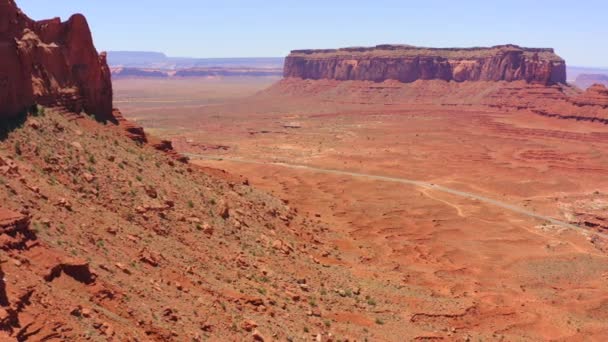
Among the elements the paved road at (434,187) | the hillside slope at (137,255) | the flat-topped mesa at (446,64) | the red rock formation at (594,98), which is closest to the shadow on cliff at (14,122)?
the hillside slope at (137,255)

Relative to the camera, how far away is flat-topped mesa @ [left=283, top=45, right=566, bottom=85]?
155500 mm

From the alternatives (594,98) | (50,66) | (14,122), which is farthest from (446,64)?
(14,122)

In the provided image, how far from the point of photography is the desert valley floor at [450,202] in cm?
2906

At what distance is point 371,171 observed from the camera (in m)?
77.5

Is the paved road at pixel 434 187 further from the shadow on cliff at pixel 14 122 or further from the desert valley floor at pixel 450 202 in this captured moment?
the shadow on cliff at pixel 14 122

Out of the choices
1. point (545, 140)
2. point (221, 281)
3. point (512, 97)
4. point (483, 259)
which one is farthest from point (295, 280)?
point (512, 97)

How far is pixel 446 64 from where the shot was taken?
568 feet

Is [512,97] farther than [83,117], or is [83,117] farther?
[512,97]

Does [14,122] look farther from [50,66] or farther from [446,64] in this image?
[446,64]

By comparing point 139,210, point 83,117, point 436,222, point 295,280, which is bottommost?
point 436,222

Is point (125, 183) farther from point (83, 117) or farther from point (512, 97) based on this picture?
point (512, 97)

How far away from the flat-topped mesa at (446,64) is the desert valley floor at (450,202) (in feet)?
66.7

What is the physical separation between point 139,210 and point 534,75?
14199 cm

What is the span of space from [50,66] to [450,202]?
43.2 meters
